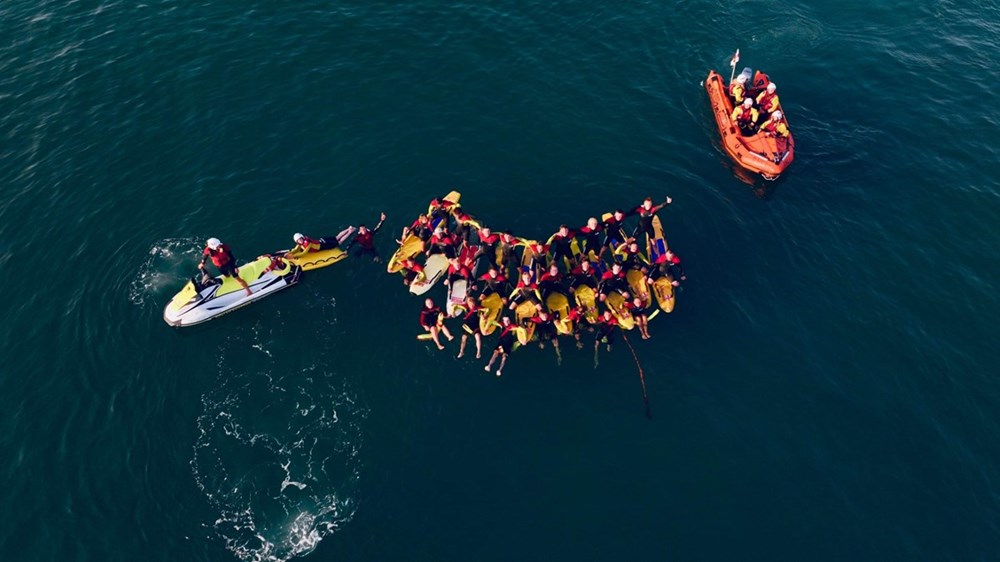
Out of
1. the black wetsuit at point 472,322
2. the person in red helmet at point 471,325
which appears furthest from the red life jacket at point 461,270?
the black wetsuit at point 472,322

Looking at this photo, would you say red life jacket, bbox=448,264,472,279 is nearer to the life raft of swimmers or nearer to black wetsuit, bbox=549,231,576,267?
the life raft of swimmers

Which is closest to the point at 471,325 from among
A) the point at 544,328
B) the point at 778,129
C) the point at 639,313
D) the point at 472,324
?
the point at 472,324

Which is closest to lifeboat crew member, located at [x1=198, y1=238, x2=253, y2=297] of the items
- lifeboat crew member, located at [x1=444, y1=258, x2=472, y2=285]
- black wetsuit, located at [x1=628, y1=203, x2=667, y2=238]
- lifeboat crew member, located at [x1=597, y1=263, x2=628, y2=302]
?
lifeboat crew member, located at [x1=444, y1=258, x2=472, y2=285]

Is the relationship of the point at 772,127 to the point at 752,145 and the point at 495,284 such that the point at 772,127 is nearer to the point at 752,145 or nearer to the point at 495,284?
the point at 752,145

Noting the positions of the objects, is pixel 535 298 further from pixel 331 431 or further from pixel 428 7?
pixel 428 7

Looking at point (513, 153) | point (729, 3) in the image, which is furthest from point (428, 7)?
point (729, 3)

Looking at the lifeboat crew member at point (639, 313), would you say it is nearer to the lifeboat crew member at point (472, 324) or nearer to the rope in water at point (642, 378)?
the rope in water at point (642, 378)
